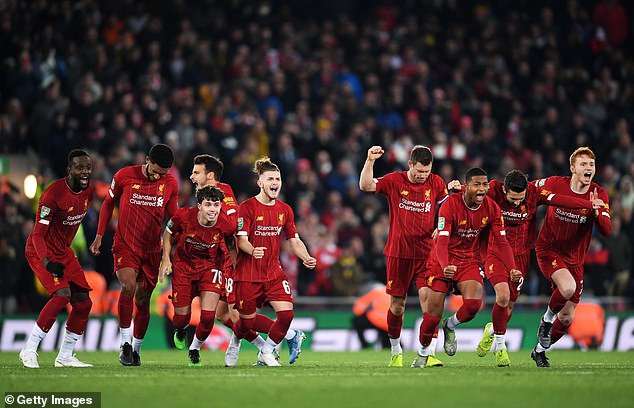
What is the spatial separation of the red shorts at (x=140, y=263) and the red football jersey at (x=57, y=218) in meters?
0.60

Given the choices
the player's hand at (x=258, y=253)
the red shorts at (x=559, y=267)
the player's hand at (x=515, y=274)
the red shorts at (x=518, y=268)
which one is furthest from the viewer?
the red shorts at (x=518, y=268)

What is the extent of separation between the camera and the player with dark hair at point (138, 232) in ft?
42.9

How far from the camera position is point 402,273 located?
529 inches

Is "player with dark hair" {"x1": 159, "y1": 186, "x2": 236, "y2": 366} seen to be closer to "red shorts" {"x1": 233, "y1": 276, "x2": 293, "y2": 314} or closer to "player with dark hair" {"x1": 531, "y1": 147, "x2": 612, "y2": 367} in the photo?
"red shorts" {"x1": 233, "y1": 276, "x2": 293, "y2": 314}

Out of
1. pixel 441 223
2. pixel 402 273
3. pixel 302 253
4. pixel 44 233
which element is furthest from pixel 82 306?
pixel 441 223

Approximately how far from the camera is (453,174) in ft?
74.8

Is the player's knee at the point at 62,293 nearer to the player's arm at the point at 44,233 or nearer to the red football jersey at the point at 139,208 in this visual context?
the player's arm at the point at 44,233

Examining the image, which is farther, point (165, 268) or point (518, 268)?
point (518, 268)

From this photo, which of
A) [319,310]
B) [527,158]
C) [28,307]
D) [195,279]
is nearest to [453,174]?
[527,158]

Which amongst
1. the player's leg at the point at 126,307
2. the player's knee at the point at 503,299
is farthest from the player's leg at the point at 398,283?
the player's leg at the point at 126,307

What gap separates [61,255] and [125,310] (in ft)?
3.42

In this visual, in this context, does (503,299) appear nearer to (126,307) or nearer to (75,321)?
(126,307)

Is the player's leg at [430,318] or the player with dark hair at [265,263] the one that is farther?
the player with dark hair at [265,263]

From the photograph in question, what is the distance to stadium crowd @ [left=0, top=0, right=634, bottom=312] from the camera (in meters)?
20.7
